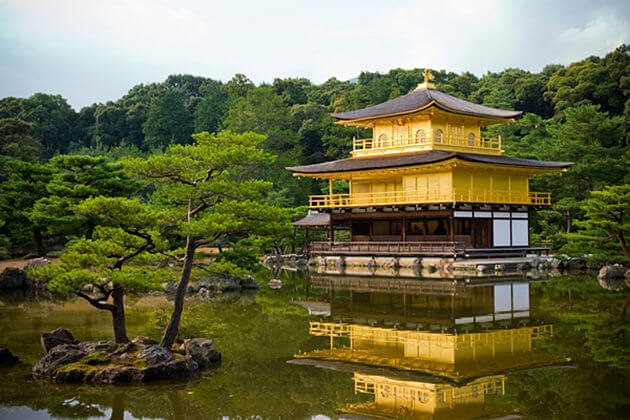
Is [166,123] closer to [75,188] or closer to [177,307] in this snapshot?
[75,188]

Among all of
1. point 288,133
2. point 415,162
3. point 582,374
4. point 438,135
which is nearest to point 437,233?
point 415,162

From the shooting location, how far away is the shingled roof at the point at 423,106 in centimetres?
3391

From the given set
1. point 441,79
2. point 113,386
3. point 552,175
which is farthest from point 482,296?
point 441,79

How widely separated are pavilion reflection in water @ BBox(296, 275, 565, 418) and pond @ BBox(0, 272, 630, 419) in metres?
0.03

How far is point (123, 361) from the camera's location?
965 cm

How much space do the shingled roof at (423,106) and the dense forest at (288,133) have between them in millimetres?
4689

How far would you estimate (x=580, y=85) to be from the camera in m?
59.0

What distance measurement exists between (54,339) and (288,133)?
46.3 meters

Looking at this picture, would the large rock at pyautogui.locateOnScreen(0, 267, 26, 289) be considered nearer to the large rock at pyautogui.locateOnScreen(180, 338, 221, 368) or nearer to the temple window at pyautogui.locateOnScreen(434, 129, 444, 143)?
the large rock at pyautogui.locateOnScreen(180, 338, 221, 368)

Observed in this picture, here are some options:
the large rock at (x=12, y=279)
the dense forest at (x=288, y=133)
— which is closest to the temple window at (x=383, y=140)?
the dense forest at (x=288, y=133)

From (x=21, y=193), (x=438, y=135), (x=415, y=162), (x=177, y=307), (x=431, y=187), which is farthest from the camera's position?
(x=438, y=135)

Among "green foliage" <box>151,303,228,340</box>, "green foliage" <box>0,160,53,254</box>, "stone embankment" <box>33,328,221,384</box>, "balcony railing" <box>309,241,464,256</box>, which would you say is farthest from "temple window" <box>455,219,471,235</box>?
"stone embankment" <box>33,328,221,384</box>

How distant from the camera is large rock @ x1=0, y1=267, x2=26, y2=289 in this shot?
23.8 meters

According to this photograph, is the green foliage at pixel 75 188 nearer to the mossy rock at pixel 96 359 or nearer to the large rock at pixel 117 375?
the mossy rock at pixel 96 359
